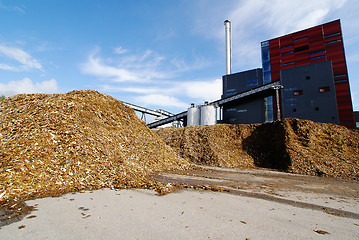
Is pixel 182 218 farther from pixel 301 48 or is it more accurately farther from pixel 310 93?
pixel 301 48

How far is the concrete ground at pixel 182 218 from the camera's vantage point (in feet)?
8.64

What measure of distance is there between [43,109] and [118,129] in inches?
125

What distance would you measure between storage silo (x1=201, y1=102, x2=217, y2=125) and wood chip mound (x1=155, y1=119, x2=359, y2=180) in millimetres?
19083

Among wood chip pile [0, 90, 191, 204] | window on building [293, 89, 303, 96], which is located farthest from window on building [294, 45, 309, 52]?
wood chip pile [0, 90, 191, 204]

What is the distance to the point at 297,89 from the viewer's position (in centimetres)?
3534

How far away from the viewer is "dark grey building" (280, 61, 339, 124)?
32.7m

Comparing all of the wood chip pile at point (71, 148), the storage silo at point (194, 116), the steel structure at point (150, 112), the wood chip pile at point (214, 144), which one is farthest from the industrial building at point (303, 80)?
the wood chip pile at point (71, 148)

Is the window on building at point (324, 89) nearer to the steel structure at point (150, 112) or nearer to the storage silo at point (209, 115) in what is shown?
the storage silo at point (209, 115)

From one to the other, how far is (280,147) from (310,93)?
28779 millimetres

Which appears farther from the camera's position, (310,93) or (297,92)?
(297,92)

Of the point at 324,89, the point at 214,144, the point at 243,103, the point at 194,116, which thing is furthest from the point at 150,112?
the point at 324,89

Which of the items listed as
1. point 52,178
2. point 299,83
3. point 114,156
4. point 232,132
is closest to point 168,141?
point 232,132

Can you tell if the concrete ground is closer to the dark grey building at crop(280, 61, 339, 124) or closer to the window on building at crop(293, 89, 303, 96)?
the dark grey building at crop(280, 61, 339, 124)

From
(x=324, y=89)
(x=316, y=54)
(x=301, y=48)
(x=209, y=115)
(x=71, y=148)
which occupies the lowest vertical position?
(x=71, y=148)
